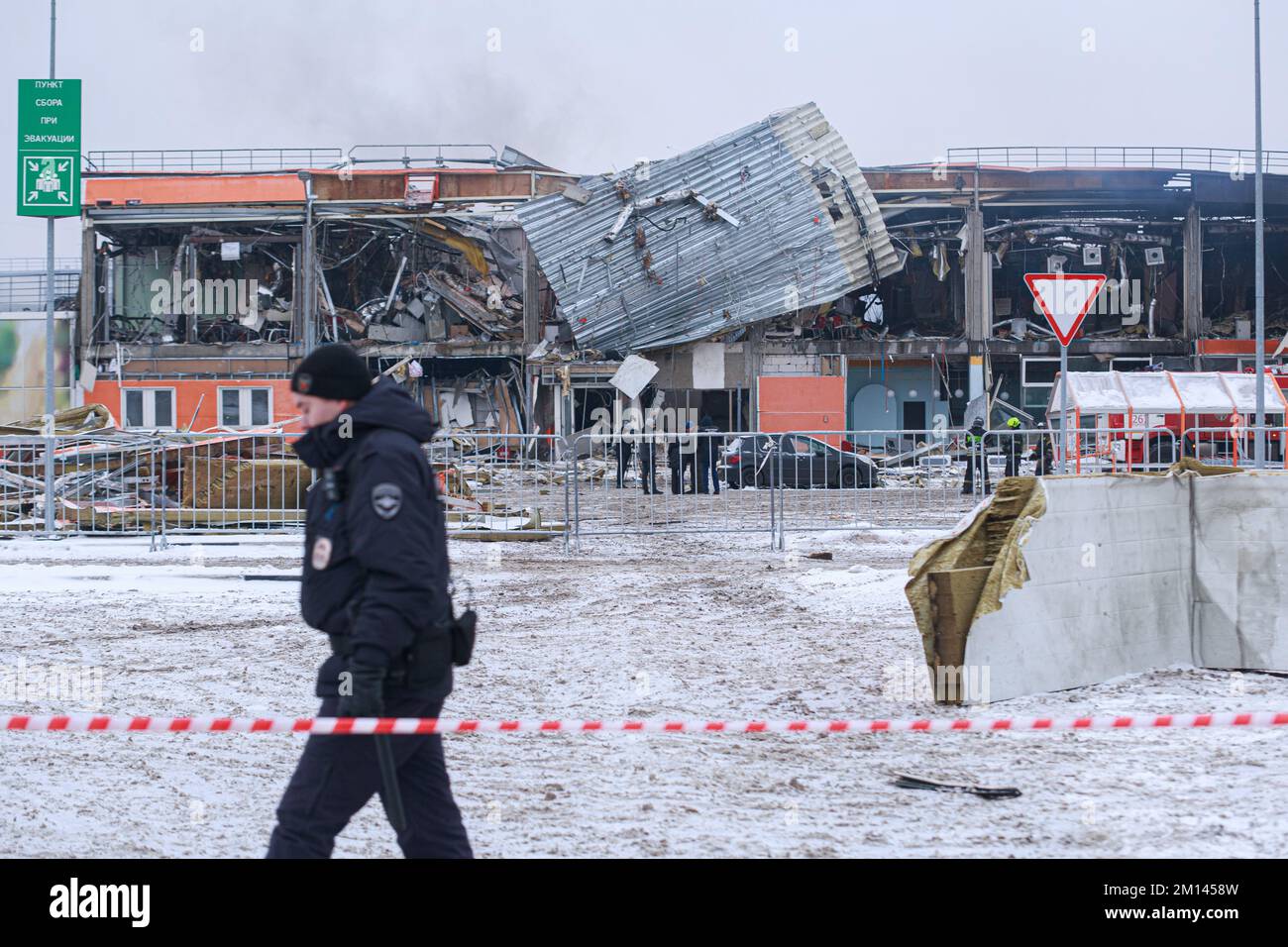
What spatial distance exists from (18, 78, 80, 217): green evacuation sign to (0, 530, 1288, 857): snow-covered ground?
19.8 ft

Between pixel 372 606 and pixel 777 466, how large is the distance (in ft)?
45.6

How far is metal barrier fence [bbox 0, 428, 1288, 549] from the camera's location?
1650cm

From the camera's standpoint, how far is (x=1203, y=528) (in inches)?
339

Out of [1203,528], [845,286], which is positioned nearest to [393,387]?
[1203,528]

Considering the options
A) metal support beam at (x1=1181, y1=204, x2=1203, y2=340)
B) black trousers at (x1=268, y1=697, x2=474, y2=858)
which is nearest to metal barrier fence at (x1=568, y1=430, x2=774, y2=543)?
black trousers at (x1=268, y1=697, x2=474, y2=858)

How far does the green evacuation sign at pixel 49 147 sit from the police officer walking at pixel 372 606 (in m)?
14.6

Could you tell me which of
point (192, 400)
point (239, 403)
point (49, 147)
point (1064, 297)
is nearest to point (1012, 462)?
point (1064, 297)

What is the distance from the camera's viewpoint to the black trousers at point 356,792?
3928mm

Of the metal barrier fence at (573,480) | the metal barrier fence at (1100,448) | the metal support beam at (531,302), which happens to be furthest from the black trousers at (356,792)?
the metal support beam at (531,302)

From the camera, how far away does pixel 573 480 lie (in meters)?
16.3

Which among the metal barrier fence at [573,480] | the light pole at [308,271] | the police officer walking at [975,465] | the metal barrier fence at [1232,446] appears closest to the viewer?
the metal barrier fence at [573,480]

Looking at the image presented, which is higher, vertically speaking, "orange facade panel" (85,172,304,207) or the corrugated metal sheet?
"orange facade panel" (85,172,304,207)

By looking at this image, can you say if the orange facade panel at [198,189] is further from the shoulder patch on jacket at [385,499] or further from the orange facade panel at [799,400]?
the shoulder patch on jacket at [385,499]

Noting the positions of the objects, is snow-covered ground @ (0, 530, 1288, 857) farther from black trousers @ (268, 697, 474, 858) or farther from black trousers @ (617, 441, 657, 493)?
black trousers @ (617, 441, 657, 493)
